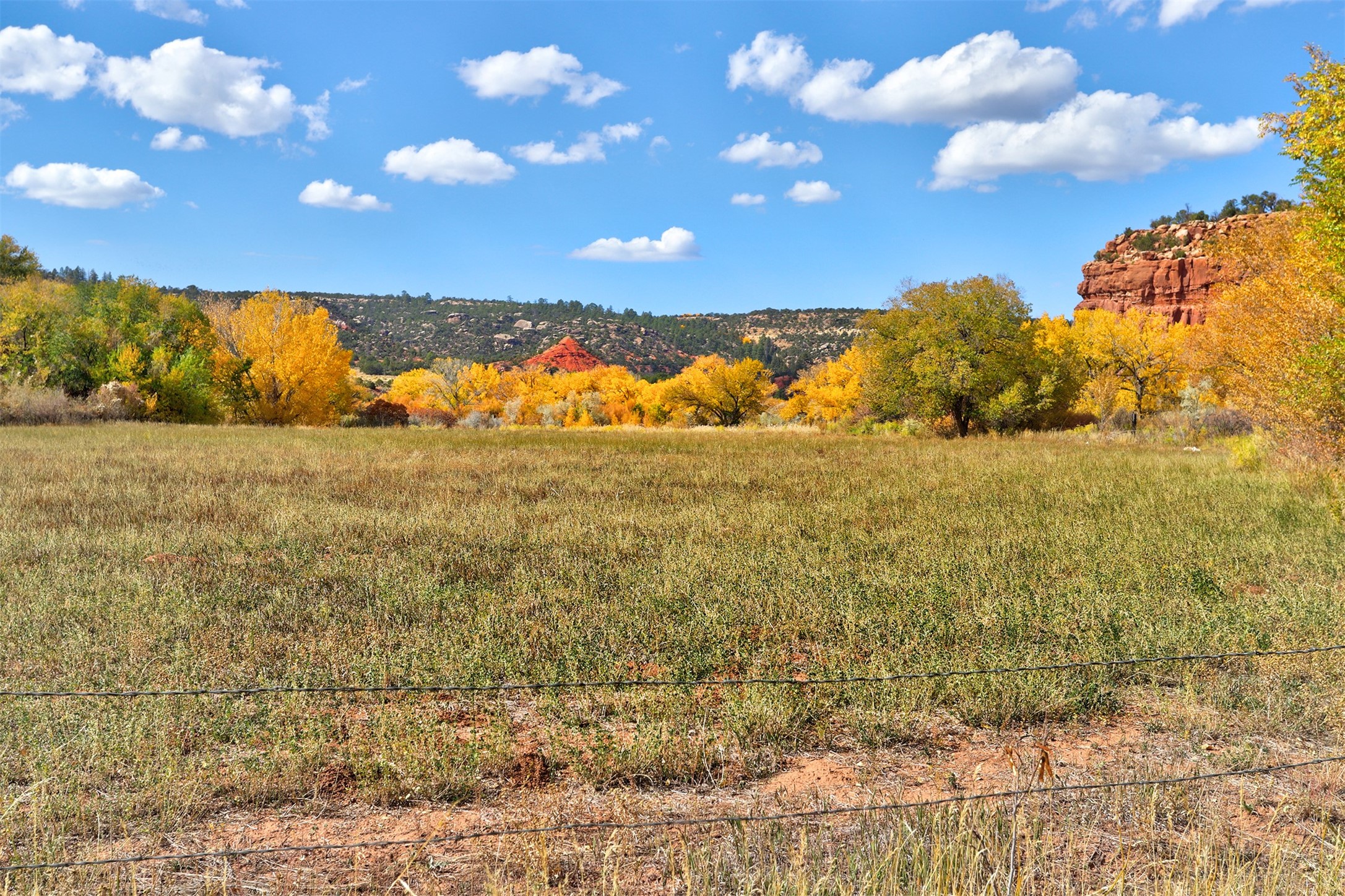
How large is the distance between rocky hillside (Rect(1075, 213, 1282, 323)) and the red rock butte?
86.4 meters

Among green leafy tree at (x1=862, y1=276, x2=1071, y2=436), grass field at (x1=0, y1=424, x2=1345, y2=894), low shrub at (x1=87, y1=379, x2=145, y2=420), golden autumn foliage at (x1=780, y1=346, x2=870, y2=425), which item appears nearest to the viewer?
grass field at (x1=0, y1=424, x2=1345, y2=894)

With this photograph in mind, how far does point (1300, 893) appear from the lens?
3.39 m

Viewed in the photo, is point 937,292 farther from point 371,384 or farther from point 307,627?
point 371,384

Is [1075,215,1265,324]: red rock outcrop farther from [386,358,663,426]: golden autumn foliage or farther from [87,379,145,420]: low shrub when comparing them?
[87,379,145,420]: low shrub

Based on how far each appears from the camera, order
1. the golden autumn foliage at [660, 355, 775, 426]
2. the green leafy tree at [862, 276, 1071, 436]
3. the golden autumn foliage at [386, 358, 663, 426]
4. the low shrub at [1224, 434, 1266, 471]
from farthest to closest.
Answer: the golden autumn foliage at [386, 358, 663, 426]
the golden autumn foliage at [660, 355, 775, 426]
the green leafy tree at [862, 276, 1071, 436]
the low shrub at [1224, 434, 1266, 471]

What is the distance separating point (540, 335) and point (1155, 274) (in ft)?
399

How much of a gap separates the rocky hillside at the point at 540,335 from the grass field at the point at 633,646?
382 feet

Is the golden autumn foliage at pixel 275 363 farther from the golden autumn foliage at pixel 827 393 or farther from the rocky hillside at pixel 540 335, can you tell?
the rocky hillside at pixel 540 335

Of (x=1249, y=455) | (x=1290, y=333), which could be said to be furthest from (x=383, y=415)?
(x=1290, y=333)

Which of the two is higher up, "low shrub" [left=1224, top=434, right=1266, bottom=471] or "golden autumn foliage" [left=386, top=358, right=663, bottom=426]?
"golden autumn foliage" [left=386, top=358, right=663, bottom=426]

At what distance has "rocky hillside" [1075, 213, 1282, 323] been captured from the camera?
332 feet

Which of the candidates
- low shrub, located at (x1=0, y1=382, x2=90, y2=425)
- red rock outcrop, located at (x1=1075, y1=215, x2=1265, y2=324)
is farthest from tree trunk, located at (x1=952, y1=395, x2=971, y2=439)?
red rock outcrop, located at (x1=1075, y1=215, x2=1265, y2=324)

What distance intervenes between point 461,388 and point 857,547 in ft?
237

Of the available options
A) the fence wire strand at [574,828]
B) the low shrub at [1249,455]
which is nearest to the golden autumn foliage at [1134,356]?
the low shrub at [1249,455]
